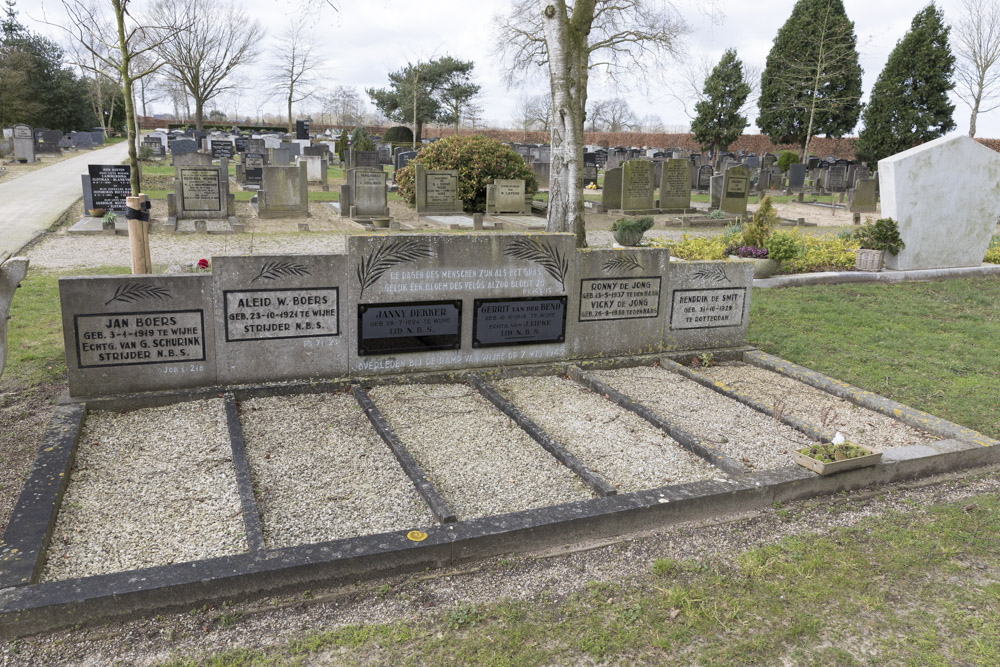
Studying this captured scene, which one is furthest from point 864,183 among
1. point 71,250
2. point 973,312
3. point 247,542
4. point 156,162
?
point 156,162

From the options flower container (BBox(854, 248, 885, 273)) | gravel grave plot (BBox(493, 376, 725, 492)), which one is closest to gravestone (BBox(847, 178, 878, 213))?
flower container (BBox(854, 248, 885, 273))

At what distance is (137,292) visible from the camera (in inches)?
211

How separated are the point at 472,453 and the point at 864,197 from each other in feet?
74.0

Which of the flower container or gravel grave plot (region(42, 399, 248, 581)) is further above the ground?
the flower container

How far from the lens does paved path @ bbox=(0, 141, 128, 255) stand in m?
13.9

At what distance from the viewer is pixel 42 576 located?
3359 millimetres

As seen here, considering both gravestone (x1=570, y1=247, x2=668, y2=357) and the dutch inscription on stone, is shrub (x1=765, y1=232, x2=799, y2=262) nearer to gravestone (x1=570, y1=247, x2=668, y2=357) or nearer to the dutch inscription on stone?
gravestone (x1=570, y1=247, x2=668, y2=357)

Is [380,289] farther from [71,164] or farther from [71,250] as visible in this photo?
[71,164]

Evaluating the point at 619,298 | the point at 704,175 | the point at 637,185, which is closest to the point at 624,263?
the point at 619,298

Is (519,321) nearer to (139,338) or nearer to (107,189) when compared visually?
(139,338)

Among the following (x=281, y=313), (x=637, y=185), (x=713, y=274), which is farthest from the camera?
(x=637, y=185)

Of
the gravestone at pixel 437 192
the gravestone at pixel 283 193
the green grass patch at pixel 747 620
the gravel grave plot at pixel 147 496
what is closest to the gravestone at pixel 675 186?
the gravestone at pixel 437 192

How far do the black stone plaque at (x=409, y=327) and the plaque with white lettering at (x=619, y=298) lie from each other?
4.30 ft

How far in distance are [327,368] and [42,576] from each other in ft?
9.63
